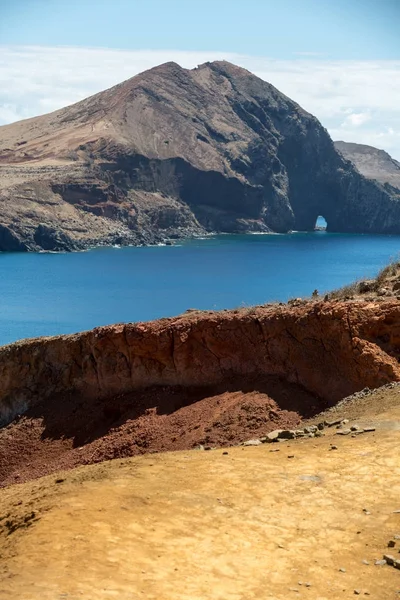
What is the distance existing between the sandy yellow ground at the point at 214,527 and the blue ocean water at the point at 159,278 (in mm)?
52687

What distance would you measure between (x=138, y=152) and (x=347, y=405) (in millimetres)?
160164

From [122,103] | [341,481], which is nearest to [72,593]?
[341,481]

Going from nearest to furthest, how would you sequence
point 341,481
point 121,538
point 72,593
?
point 72,593, point 121,538, point 341,481

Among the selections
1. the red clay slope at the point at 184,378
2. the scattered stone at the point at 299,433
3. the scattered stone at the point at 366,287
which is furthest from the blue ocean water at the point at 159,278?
the scattered stone at the point at 299,433

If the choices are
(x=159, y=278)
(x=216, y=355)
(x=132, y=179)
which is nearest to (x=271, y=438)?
(x=216, y=355)

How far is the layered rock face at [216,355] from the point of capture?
20688mm

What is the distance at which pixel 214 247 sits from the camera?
15212 cm

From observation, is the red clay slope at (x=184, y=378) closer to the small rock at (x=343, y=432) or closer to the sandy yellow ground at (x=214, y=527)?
the small rock at (x=343, y=432)

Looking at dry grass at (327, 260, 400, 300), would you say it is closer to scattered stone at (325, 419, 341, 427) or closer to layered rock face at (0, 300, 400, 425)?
layered rock face at (0, 300, 400, 425)

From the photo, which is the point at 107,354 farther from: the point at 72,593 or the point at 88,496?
the point at 72,593

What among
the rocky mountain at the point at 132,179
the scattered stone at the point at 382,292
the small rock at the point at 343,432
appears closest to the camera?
the small rock at the point at 343,432

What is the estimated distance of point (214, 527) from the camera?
1208 cm

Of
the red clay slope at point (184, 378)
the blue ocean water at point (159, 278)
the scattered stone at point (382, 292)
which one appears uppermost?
the scattered stone at point (382, 292)

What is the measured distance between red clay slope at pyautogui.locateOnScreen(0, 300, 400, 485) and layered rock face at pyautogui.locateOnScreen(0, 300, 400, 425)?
3 cm
